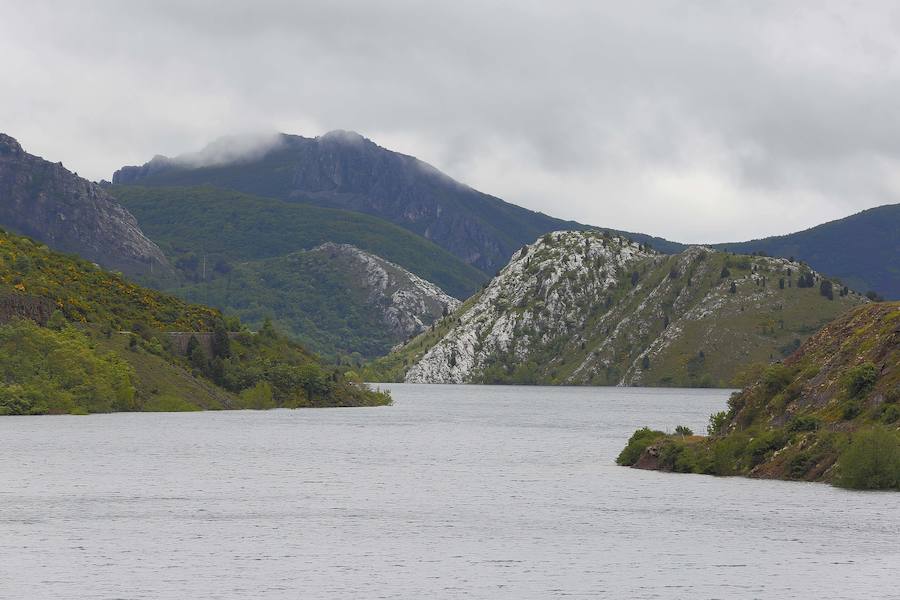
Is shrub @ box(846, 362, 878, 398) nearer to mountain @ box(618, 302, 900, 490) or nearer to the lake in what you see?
mountain @ box(618, 302, 900, 490)

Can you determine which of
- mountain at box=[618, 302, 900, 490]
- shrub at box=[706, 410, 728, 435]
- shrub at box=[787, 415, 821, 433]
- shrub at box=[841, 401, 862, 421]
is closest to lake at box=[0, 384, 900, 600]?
mountain at box=[618, 302, 900, 490]

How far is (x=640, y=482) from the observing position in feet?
321

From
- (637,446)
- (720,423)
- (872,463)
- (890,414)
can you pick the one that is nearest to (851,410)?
(890,414)

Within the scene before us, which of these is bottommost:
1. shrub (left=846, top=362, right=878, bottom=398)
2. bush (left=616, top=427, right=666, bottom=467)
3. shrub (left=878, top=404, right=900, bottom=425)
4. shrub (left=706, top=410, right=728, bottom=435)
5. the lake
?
the lake

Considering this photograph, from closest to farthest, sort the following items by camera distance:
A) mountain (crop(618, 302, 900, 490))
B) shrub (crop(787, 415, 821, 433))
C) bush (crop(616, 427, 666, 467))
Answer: mountain (crop(618, 302, 900, 490)) < shrub (crop(787, 415, 821, 433)) < bush (crop(616, 427, 666, 467))

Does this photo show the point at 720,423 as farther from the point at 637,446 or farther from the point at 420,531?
the point at 420,531

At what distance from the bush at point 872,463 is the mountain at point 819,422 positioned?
0.23 feet

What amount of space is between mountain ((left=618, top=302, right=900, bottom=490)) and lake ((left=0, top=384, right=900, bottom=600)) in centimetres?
245

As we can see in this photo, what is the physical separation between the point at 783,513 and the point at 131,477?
54508 millimetres

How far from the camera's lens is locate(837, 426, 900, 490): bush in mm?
84938

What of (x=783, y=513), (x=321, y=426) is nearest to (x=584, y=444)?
(x=321, y=426)

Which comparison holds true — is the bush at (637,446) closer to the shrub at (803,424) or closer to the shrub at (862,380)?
the shrub at (803,424)

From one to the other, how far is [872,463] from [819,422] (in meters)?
9.54

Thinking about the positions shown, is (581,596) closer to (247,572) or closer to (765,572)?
(765,572)
